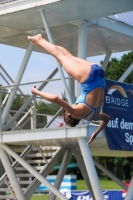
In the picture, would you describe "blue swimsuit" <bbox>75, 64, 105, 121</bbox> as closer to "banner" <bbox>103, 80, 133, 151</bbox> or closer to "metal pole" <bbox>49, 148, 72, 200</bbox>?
"banner" <bbox>103, 80, 133, 151</bbox>

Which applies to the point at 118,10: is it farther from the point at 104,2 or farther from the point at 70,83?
the point at 70,83

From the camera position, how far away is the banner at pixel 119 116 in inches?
786

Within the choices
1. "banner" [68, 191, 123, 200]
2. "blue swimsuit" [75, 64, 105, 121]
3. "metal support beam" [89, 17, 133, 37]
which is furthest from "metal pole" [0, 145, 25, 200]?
"blue swimsuit" [75, 64, 105, 121]

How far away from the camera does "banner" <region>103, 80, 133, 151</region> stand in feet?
65.5

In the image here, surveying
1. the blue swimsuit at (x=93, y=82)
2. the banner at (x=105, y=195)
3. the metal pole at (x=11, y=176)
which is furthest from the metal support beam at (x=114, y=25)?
the blue swimsuit at (x=93, y=82)

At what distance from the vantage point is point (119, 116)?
20.3 metres

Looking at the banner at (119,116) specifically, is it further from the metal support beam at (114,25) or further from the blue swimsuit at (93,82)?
the blue swimsuit at (93,82)

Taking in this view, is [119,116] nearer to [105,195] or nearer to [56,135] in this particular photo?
[56,135]

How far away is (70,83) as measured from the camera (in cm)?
2453

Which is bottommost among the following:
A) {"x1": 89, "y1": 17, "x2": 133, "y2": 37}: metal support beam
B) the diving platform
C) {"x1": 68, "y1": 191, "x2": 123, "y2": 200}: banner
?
{"x1": 68, "y1": 191, "x2": 123, "y2": 200}: banner

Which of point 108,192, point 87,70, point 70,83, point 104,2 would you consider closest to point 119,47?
point 70,83

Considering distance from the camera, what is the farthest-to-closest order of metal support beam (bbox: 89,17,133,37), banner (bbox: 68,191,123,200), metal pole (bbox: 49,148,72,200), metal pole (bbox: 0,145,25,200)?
1. banner (bbox: 68,191,123,200)
2. metal pole (bbox: 49,148,72,200)
3. metal pole (bbox: 0,145,25,200)
4. metal support beam (bbox: 89,17,133,37)

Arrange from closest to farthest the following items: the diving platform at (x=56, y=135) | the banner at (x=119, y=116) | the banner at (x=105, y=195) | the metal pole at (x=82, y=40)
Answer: the diving platform at (x=56, y=135), the banner at (x=119, y=116), the metal pole at (x=82, y=40), the banner at (x=105, y=195)

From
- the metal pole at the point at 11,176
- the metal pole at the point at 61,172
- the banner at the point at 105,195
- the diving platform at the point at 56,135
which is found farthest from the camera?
the banner at the point at 105,195
